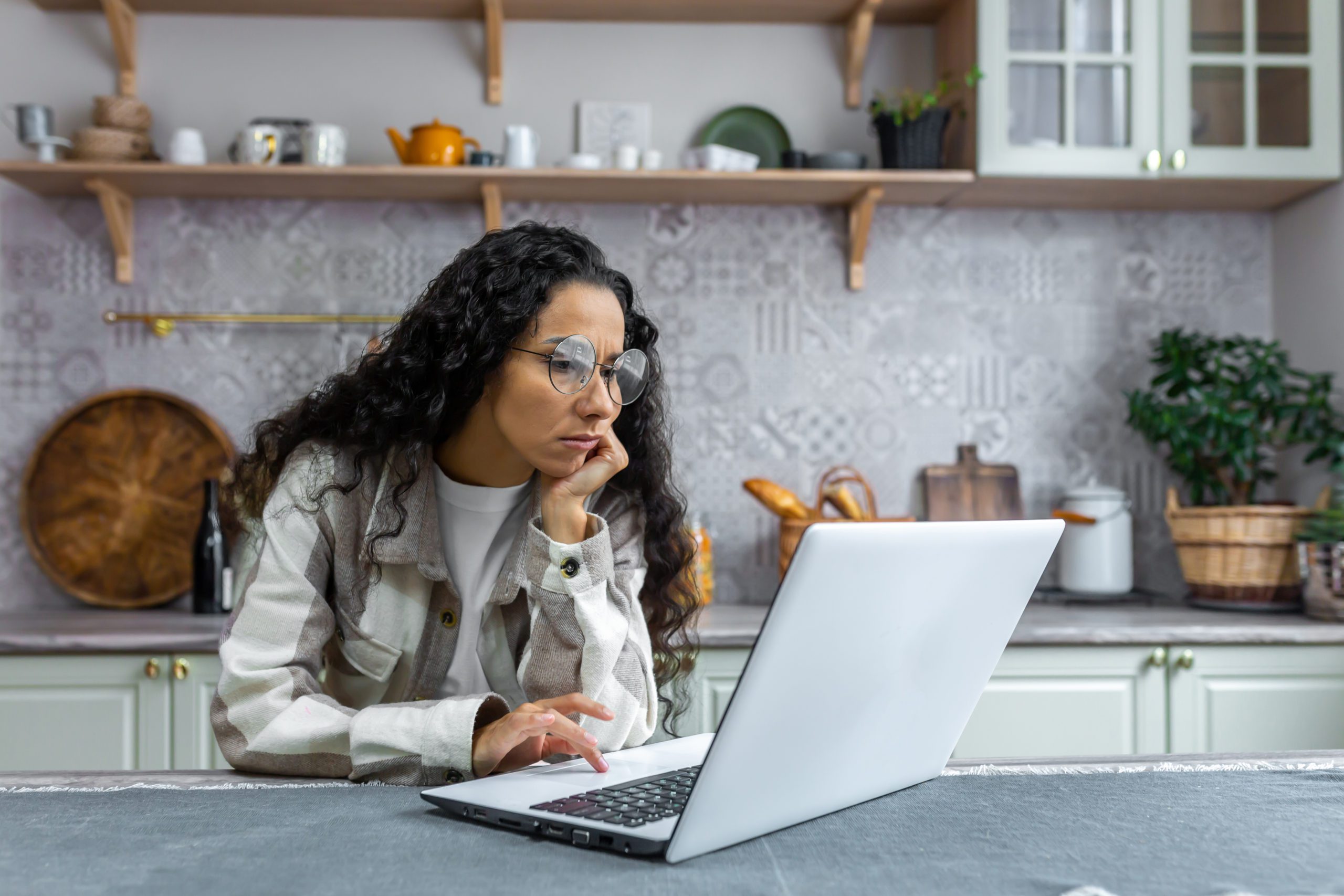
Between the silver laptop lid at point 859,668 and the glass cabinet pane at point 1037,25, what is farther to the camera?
the glass cabinet pane at point 1037,25

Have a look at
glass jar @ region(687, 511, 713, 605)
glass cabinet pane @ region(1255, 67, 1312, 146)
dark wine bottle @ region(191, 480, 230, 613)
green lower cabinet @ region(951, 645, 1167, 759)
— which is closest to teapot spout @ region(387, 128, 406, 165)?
dark wine bottle @ region(191, 480, 230, 613)

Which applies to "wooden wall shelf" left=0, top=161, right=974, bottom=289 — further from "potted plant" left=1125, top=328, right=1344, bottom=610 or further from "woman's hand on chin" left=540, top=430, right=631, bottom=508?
"woman's hand on chin" left=540, top=430, right=631, bottom=508

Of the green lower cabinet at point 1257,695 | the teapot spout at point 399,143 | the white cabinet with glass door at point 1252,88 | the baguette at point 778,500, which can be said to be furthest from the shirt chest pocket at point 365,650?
the white cabinet with glass door at point 1252,88

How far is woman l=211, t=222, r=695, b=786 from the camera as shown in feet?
3.92

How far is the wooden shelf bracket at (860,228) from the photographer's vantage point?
8.06ft

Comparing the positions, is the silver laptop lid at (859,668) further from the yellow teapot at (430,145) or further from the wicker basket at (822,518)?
the yellow teapot at (430,145)

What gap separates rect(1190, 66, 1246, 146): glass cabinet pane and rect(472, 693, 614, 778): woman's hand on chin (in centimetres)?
206

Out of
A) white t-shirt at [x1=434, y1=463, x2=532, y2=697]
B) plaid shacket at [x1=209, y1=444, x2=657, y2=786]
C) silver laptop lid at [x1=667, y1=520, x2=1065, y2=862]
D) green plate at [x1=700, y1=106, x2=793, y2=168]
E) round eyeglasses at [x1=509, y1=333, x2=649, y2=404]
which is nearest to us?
silver laptop lid at [x1=667, y1=520, x2=1065, y2=862]

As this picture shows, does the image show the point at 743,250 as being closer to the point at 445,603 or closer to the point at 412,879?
the point at 445,603

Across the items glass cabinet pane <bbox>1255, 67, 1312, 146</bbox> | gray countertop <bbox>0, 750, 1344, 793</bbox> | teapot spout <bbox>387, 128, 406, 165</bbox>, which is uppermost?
glass cabinet pane <bbox>1255, 67, 1312, 146</bbox>

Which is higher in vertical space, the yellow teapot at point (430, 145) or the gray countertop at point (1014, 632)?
the yellow teapot at point (430, 145)

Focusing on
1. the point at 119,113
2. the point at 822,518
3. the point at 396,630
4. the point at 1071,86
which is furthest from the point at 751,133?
the point at 396,630

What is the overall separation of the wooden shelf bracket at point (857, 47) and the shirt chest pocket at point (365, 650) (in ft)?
6.07

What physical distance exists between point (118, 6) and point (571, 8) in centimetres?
101
